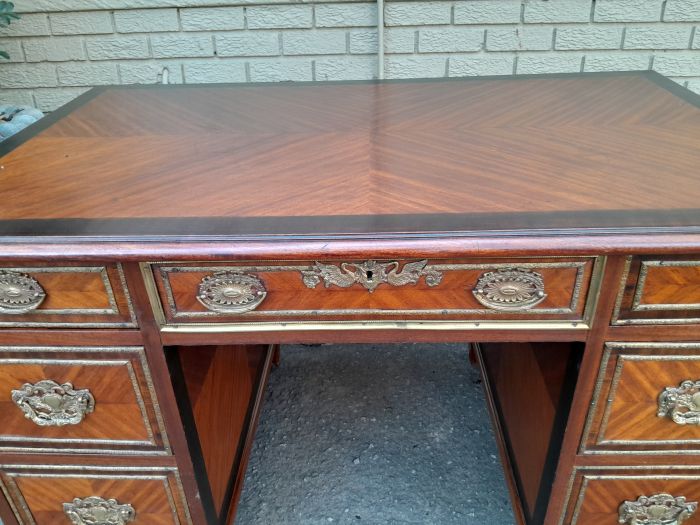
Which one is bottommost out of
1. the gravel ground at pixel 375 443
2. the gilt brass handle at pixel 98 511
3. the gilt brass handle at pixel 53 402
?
the gravel ground at pixel 375 443

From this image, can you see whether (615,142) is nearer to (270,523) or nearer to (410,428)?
(410,428)

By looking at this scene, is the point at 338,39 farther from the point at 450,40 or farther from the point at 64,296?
the point at 64,296

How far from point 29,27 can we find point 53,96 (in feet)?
0.72

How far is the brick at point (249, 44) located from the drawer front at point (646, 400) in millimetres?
1405

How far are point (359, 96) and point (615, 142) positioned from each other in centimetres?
60

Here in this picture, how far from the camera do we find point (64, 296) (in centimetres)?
83

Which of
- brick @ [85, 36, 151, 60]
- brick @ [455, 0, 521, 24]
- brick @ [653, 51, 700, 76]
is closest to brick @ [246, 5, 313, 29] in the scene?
brick @ [85, 36, 151, 60]

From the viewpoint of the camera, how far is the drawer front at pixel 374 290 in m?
0.80

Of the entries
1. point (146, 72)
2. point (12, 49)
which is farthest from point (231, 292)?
point (12, 49)

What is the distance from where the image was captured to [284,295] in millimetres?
826

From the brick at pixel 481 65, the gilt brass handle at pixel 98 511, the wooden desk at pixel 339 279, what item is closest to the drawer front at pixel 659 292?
the wooden desk at pixel 339 279

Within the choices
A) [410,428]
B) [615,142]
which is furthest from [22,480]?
[615,142]

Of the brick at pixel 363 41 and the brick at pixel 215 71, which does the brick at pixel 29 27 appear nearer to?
the brick at pixel 215 71

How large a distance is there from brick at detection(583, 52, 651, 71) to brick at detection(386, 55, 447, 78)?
46 cm
